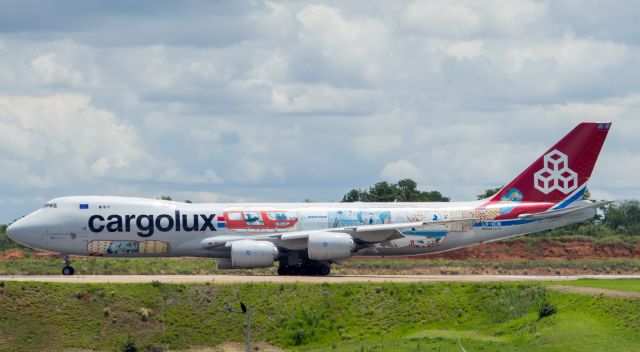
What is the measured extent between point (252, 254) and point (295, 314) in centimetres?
857

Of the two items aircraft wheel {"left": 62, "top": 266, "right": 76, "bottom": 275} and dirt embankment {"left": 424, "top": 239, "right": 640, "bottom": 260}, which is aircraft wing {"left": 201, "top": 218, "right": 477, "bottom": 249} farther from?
dirt embankment {"left": 424, "top": 239, "right": 640, "bottom": 260}

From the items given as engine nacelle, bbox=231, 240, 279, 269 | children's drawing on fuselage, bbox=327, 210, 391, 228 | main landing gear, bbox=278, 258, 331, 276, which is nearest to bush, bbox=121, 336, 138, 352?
engine nacelle, bbox=231, 240, 279, 269

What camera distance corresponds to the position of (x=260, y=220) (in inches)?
2394

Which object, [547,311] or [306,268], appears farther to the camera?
[306,268]

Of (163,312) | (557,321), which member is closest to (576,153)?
(557,321)

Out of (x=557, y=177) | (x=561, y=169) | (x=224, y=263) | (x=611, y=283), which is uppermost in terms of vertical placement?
(x=561, y=169)

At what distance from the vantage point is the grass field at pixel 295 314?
46.3m

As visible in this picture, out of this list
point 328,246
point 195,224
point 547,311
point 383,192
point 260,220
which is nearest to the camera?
point 547,311

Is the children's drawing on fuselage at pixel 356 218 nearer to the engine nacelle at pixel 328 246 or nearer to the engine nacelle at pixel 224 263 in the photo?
the engine nacelle at pixel 328 246

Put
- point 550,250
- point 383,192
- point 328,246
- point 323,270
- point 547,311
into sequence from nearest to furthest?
1. point 547,311
2. point 328,246
3. point 323,270
4. point 550,250
5. point 383,192

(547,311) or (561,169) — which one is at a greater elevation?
(561,169)

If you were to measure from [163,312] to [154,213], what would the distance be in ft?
36.9

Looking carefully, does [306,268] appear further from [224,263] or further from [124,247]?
[124,247]

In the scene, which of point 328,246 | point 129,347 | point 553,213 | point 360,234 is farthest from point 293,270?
point 129,347
